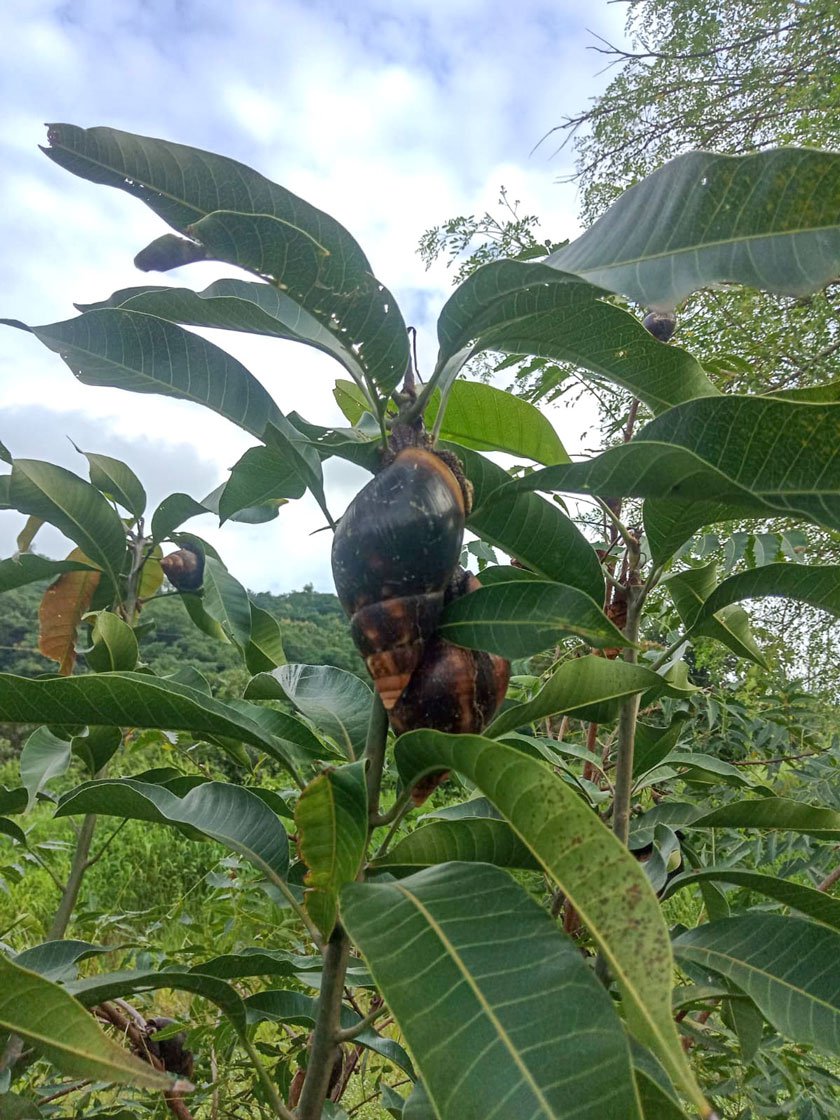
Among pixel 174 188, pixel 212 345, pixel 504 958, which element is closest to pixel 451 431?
pixel 212 345

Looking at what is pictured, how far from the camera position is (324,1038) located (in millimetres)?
589

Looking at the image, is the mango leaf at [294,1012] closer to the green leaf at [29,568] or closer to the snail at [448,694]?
the snail at [448,694]

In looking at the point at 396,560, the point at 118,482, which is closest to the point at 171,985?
the point at 396,560

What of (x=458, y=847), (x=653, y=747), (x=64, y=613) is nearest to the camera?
(x=458, y=847)

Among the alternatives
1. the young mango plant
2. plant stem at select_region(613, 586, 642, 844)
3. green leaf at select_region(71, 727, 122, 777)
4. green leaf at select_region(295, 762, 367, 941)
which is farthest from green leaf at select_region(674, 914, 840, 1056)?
green leaf at select_region(71, 727, 122, 777)

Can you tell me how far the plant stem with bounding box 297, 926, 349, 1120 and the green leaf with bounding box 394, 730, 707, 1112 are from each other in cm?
21

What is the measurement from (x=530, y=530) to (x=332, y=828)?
0.30 m

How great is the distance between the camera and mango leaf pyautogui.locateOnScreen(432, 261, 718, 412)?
0.53 m

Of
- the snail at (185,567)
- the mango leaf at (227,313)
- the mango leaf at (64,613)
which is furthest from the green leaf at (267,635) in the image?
the mango leaf at (227,313)

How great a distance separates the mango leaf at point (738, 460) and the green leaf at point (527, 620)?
78mm

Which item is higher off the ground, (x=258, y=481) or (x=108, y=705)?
(x=258, y=481)

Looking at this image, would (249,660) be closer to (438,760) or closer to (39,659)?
(438,760)

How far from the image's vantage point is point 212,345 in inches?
26.5

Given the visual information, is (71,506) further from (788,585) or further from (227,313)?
(788,585)
